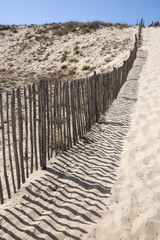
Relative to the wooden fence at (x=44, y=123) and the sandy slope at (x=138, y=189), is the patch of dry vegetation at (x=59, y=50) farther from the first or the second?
the sandy slope at (x=138, y=189)

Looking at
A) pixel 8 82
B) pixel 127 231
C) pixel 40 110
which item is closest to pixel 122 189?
pixel 127 231

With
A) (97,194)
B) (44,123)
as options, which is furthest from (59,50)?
(97,194)

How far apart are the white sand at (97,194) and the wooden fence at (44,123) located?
0.76ft

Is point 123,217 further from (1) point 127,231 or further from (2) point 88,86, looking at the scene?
(2) point 88,86

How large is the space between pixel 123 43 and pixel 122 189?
15.1m

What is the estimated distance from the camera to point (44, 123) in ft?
10.7

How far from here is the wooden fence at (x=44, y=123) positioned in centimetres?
274

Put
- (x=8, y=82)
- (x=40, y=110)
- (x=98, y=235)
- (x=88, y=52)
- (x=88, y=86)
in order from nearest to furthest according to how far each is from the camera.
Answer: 1. (x=98, y=235)
2. (x=40, y=110)
3. (x=88, y=86)
4. (x=8, y=82)
5. (x=88, y=52)

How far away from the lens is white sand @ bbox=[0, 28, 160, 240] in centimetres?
218

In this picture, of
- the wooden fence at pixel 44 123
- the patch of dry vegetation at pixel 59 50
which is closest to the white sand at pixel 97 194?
the wooden fence at pixel 44 123

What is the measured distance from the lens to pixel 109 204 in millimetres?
2520

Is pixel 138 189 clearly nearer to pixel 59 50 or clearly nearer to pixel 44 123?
pixel 44 123

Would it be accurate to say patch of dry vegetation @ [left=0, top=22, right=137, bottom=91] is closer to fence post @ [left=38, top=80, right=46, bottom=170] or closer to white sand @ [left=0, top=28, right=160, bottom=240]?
fence post @ [left=38, top=80, right=46, bottom=170]

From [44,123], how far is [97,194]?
1.32m
